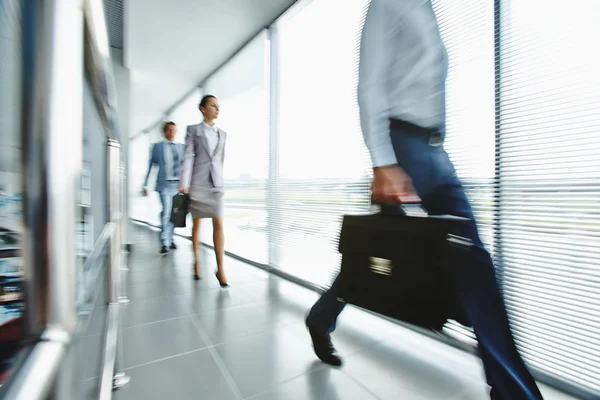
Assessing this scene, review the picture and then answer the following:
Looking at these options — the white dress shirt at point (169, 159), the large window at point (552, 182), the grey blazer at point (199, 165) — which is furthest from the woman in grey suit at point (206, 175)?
the large window at point (552, 182)

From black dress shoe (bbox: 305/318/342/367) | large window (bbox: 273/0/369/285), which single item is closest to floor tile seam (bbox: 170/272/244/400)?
black dress shoe (bbox: 305/318/342/367)

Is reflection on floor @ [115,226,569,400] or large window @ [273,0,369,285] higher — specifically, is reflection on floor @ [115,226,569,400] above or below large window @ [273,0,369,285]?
below

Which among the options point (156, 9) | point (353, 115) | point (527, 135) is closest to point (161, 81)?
point (156, 9)

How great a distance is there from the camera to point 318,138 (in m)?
2.59

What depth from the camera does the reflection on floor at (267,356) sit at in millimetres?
1231

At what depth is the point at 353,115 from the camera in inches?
87.7

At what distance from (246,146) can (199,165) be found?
1434mm

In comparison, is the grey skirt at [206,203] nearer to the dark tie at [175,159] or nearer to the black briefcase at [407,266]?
the black briefcase at [407,266]

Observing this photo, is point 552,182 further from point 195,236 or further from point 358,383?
point 195,236

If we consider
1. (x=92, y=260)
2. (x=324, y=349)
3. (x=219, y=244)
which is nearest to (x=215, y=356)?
(x=324, y=349)

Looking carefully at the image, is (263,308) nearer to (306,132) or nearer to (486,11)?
(306,132)

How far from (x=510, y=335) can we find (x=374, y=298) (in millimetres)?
411

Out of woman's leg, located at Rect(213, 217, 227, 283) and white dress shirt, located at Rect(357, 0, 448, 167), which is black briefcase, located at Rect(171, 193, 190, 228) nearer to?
woman's leg, located at Rect(213, 217, 227, 283)

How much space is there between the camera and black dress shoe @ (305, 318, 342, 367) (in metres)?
1.39
